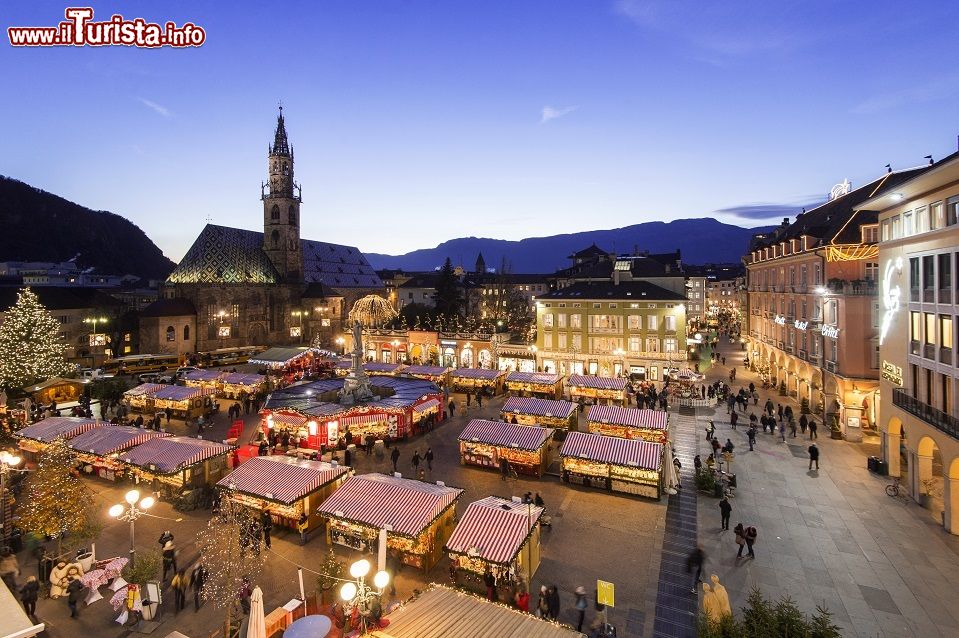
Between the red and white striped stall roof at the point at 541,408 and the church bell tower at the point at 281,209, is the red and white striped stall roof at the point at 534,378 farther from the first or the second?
the church bell tower at the point at 281,209

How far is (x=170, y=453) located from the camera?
20188mm

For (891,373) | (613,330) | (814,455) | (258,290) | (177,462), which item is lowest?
(814,455)

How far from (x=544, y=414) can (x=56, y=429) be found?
25.4m

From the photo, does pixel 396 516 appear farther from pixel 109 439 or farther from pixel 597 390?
pixel 597 390

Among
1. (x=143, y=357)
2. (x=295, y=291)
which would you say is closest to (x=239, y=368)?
(x=143, y=357)

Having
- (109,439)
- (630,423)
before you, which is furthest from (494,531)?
(109,439)

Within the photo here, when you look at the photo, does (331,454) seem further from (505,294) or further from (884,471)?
(505,294)

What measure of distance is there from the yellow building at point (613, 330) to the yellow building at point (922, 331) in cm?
2010

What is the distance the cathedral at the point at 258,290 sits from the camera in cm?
6519

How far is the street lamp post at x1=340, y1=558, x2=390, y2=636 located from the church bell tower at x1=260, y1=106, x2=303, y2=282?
76.1 metres

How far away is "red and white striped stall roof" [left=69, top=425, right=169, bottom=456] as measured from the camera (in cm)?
2108

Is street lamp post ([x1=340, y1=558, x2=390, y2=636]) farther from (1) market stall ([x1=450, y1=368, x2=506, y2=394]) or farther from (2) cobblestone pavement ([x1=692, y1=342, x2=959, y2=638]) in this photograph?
(1) market stall ([x1=450, y1=368, x2=506, y2=394])

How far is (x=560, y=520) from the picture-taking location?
1783 centimetres

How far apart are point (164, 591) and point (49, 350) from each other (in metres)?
35.5
